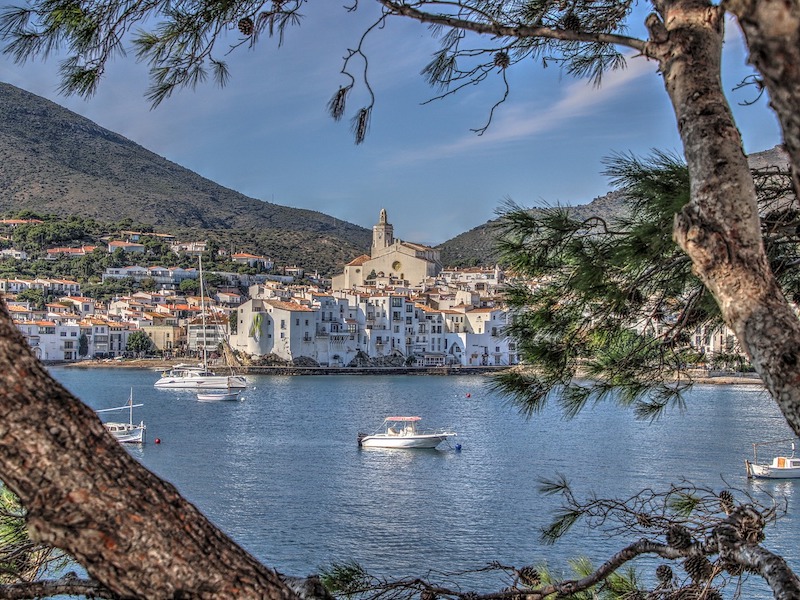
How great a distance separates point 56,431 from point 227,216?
305ft

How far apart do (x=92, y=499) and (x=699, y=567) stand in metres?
1.22

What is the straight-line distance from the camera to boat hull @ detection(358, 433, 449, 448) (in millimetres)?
20328

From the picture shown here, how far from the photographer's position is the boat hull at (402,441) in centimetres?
2033

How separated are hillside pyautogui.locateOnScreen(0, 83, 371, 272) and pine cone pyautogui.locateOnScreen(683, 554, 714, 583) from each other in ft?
246

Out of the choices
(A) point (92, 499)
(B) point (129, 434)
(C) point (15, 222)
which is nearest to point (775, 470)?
(B) point (129, 434)

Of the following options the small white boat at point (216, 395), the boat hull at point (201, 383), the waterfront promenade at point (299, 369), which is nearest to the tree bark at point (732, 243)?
the small white boat at point (216, 395)

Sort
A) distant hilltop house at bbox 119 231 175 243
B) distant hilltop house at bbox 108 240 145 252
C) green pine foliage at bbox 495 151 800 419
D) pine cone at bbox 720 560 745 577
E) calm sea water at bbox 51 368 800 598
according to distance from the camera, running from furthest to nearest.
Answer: distant hilltop house at bbox 119 231 175 243
distant hilltop house at bbox 108 240 145 252
calm sea water at bbox 51 368 800 598
green pine foliage at bbox 495 151 800 419
pine cone at bbox 720 560 745 577

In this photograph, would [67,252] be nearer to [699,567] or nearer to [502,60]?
[502,60]

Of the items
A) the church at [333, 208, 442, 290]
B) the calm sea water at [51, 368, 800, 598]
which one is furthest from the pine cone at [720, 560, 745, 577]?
the church at [333, 208, 442, 290]

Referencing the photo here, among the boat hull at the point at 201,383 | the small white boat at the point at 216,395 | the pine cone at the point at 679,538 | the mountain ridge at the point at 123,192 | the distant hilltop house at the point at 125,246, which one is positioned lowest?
the small white boat at the point at 216,395

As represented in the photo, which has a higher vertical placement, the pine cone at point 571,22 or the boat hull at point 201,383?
the pine cone at point 571,22

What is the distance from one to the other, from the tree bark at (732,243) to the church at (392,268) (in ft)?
187

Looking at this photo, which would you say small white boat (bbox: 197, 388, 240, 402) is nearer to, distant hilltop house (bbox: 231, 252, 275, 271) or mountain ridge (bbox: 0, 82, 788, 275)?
distant hilltop house (bbox: 231, 252, 275, 271)

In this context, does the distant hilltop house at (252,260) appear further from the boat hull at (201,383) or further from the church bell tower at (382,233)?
the boat hull at (201,383)
